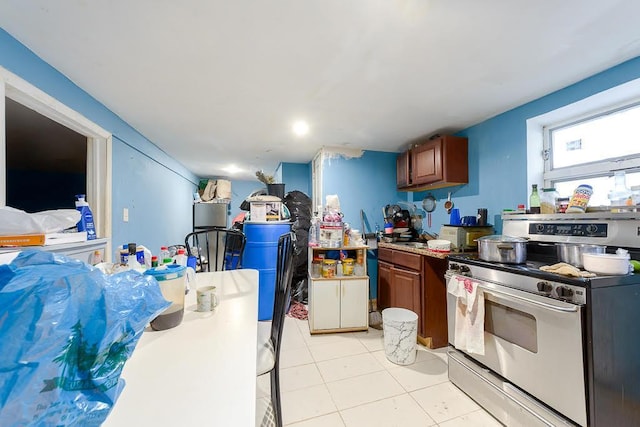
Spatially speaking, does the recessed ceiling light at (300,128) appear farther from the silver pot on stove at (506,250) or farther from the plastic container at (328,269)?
the silver pot on stove at (506,250)

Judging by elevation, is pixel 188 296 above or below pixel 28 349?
below

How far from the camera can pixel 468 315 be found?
5.29 feet

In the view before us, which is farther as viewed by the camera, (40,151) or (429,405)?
(40,151)

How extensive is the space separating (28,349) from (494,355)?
198 cm

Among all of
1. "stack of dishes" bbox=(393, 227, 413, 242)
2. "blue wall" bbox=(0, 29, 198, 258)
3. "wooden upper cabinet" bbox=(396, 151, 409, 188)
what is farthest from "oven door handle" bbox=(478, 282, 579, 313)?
"blue wall" bbox=(0, 29, 198, 258)

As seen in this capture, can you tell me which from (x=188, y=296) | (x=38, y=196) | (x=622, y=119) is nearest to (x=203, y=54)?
(x=188, y=296)

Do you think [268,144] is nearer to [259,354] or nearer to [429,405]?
[259,354]

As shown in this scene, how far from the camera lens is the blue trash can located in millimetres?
2848

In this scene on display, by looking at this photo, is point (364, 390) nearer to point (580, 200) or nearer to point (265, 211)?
point (580, 200)

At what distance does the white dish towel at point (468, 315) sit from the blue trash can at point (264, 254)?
1868 mm

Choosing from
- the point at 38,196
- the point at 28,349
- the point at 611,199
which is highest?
the point at 38,196

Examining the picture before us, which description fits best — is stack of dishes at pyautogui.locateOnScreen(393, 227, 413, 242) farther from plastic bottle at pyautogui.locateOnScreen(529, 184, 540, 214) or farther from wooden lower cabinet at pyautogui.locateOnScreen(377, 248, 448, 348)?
plastic bottle at pyautogui.locateOnScreen(529, 184, 540, 214)

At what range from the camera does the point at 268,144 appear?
3172mm

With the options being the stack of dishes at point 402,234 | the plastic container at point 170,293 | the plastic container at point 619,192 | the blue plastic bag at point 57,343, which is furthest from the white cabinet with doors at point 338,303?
the blue plastic bag at point 57,343
